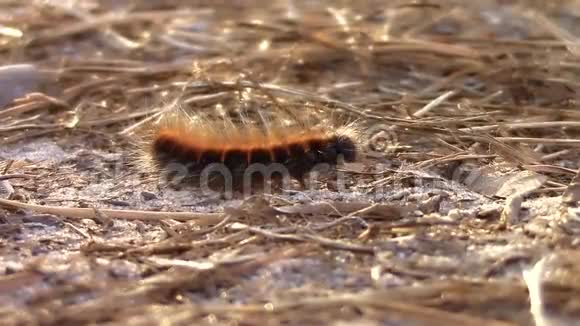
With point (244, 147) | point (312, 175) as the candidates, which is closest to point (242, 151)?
point (244, 147)

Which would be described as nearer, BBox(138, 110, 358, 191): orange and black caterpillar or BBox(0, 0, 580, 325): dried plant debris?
BBox(0, 0, 580, 325): dried plant debris

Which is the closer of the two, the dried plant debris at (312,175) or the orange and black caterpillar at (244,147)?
the dried plant debris at (312,175)

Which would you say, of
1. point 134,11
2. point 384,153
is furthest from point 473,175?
point 134,11

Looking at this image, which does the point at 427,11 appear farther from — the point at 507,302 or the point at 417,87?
the point at 507,302

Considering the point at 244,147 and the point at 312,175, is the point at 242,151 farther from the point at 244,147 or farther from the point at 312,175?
the point at 312,175

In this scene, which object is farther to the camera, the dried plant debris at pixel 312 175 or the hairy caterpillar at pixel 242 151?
the hairy caterpillar at pixel 242 151
